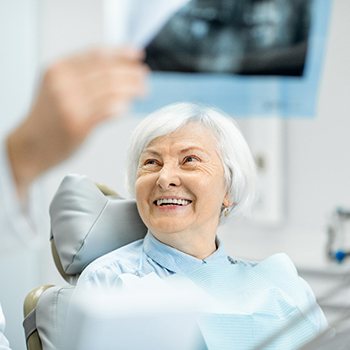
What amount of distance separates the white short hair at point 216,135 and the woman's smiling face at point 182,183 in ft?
0.05

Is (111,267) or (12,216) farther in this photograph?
(111,267)

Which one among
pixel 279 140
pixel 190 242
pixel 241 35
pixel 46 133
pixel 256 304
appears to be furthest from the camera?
pixel 279 140

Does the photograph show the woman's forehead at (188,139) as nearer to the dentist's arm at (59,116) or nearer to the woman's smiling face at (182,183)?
the woman's smiling face at (182,183)

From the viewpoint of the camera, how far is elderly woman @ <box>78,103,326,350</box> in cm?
198

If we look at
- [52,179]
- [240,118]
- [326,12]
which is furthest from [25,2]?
[326,12]

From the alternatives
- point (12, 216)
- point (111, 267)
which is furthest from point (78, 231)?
point (12, 216)

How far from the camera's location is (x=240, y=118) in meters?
3.96

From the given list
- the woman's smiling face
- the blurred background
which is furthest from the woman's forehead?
the blurred background

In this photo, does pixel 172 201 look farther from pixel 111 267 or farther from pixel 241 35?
pixel 241 35

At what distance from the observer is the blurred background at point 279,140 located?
3.79 meters

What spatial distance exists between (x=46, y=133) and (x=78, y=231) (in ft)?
4.39

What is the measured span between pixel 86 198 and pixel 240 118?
189 centimetres

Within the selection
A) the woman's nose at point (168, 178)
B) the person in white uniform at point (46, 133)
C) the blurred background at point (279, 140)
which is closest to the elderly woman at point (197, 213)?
the woman's nose at point (168, 178)

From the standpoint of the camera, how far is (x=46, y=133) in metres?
0.80
